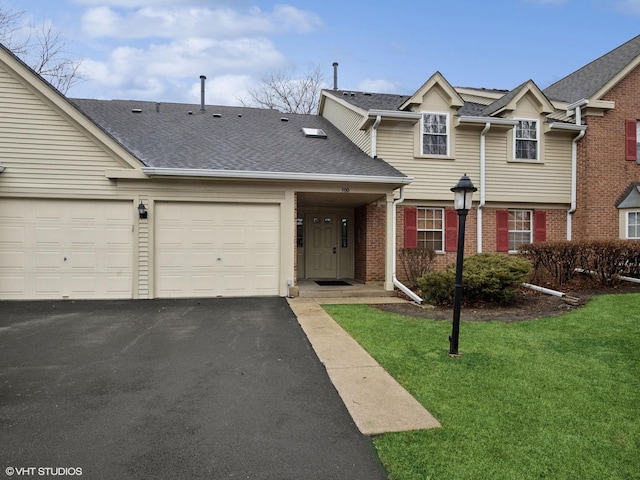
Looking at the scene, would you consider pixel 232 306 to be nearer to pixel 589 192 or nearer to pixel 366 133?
pixel 366 133

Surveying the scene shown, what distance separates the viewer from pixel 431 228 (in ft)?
39.9

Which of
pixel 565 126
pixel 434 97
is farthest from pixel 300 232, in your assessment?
pixel 565 126

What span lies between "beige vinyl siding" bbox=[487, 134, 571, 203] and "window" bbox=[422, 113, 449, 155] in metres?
1.46

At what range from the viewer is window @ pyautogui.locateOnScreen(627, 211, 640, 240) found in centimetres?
1215

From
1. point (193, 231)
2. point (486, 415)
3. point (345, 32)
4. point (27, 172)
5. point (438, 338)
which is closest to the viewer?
point (486, 415)

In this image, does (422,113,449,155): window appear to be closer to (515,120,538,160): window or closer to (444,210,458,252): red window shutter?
(444,210,458,252): red window shutter

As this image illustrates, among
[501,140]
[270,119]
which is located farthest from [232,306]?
[501,140]

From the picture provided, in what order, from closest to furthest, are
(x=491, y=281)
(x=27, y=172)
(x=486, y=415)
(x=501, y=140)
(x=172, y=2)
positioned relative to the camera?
(x=486, y=415), (x=491, y=281), (x=27, y=172), (x=172, y=2), (x=501, y=140)

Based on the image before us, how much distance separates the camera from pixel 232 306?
28.4ft

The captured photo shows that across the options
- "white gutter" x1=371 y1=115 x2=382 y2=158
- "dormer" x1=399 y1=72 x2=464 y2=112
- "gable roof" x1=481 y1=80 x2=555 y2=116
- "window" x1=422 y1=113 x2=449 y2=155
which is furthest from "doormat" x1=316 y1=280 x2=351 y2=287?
"gable roof" x1=481 y1=80 x2=555 y2=116

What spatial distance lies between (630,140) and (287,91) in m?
19.8

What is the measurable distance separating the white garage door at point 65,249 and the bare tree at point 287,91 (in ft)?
62.1

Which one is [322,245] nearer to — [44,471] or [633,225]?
[633,225]

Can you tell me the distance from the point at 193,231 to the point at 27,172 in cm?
386
